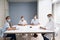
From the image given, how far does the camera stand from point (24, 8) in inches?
376

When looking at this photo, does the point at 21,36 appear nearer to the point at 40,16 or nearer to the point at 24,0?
the point at 40,16

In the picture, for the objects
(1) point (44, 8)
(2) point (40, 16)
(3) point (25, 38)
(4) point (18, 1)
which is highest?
(4) point (18, 1)

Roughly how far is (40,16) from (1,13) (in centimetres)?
261

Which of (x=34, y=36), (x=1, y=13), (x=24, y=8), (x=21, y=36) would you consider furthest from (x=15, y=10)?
(x=34, y=36)

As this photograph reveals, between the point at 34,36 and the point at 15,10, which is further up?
the point at 15,10

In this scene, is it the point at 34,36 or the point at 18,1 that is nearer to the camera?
the point at 34,36

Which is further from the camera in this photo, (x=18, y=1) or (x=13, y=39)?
(x=18, y=1)

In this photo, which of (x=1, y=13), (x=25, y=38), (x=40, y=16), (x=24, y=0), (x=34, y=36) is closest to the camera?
(x=34, y=36)

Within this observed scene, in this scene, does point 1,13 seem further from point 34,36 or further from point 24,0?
point 34,36

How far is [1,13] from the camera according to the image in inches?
299

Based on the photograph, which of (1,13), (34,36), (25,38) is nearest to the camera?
(34,36)

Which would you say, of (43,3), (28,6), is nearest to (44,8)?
(43,3)

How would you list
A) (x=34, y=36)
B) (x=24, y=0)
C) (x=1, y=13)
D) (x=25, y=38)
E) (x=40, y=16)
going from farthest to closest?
(x=24, y=0)
(x=40, y=16)
(x=1, y=13)
(x=25, y=38)
(x=34, y=36)

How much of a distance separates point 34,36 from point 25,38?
21.4 inches
